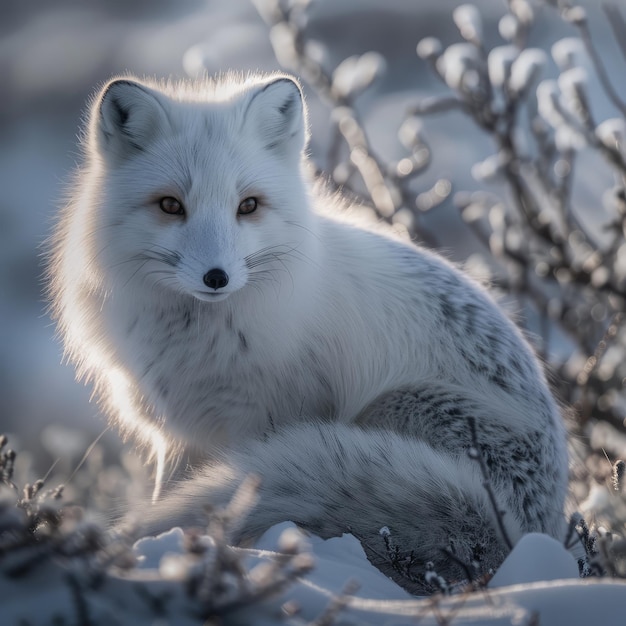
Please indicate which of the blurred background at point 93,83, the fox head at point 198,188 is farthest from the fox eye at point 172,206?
the blurred background at point 93,83

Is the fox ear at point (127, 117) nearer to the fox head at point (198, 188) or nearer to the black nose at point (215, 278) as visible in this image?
the fox head at point (198, 188)

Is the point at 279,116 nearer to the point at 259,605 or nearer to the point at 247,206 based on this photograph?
the point at 247,206

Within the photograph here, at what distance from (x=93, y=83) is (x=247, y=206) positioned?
11.8 metres

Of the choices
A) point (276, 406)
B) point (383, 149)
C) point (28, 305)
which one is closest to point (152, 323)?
point (276, 406)

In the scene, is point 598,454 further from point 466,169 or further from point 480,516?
point 466,169

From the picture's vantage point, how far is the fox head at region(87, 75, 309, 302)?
2180mm

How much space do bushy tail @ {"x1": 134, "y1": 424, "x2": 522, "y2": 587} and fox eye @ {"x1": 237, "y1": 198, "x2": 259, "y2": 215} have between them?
0.69 meters

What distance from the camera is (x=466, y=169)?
40.7 ft

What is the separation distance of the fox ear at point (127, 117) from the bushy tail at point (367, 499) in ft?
3.46

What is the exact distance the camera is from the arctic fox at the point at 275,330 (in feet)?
6.84

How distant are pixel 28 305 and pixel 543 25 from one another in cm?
984

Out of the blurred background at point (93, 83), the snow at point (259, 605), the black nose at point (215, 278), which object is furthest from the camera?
the blurred background at point (93, 83)

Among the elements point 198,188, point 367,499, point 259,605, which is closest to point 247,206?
point 198,188

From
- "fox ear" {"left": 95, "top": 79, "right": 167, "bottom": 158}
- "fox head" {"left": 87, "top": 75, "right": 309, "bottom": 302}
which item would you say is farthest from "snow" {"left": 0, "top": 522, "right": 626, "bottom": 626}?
"fox ear" {"left": 95, "top": 79, "right": 167, "bottom": 158}
